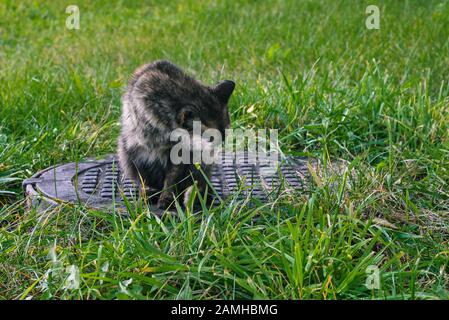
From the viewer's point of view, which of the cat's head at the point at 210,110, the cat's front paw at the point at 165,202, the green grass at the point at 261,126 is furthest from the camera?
the cat's front paw at the point at 165,202

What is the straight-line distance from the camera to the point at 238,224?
13.2ft

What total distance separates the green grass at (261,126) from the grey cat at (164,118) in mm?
277

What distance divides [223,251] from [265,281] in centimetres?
26

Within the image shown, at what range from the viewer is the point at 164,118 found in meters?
4.36

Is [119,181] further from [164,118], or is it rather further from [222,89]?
[222,89]

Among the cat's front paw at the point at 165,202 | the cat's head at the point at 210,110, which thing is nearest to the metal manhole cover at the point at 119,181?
the cat's front paw at the point at 165,202

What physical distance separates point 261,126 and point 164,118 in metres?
1.70

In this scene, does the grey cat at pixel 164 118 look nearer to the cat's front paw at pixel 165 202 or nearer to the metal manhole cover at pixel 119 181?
the cat's front paw at pixel 165 202

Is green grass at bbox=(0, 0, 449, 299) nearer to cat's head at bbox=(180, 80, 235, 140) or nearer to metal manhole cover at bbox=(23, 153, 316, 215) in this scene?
metal manhole cover at bbox=(23, 153, 316, 215)

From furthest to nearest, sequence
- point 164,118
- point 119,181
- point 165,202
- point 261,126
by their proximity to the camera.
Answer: point 261,126 < point 119,181 < point 165,202 < point 164,118

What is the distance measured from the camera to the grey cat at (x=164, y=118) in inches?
172

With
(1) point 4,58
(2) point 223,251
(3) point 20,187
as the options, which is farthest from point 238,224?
(1) point 4,58

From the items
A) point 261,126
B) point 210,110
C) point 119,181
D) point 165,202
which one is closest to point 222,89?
point 210,110
